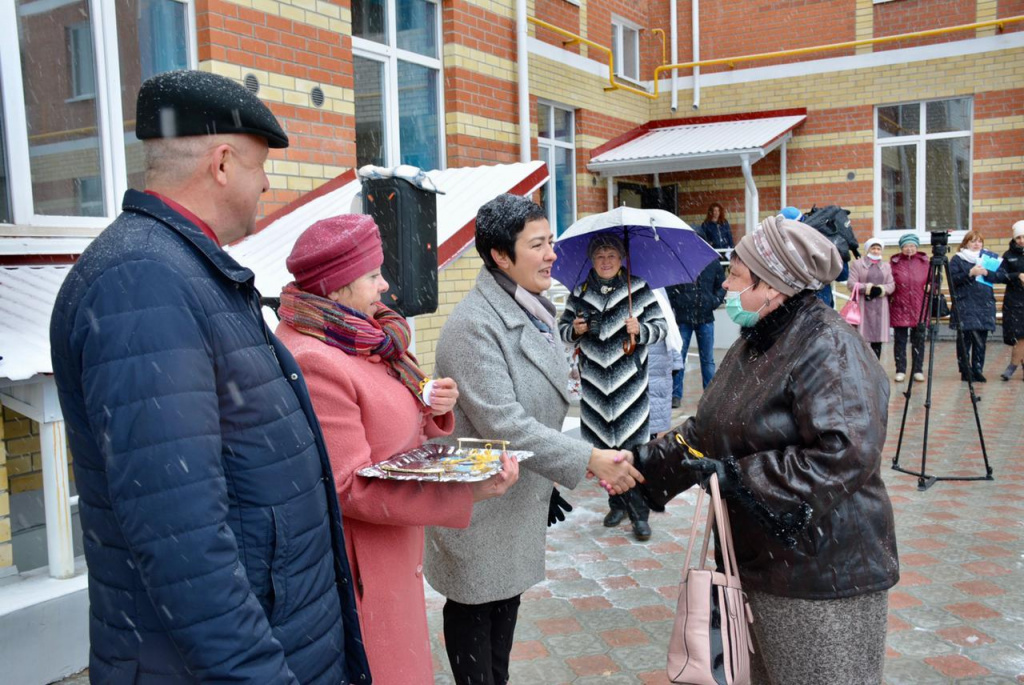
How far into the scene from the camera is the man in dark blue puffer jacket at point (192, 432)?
136cm

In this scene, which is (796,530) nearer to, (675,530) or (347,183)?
(675,530)

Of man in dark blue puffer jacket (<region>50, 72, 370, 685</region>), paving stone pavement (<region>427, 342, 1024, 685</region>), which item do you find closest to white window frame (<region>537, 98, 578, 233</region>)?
paving stone pavement (<region>427, 342, 1024, 685</region>)

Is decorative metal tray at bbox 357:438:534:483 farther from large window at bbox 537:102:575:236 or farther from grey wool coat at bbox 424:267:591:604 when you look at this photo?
large window at bbox 537:102:575:236

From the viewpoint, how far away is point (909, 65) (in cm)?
1523

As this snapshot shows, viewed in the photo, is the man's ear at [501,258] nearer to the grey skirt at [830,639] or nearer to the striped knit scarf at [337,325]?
the striped knit scarf at [337,325]

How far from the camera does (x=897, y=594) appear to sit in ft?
14.5

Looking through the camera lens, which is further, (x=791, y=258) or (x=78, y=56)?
(x=78, y=56)

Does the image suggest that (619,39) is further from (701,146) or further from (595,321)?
(595,321)

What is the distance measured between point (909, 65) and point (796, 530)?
1548 centimetres

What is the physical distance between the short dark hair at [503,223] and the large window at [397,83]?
4.82 m

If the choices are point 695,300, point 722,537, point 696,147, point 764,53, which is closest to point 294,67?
Result: point 722,537

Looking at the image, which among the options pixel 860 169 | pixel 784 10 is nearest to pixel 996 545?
pixel 860 169

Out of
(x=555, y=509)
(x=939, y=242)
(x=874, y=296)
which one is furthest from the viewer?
(x=874, y=296)

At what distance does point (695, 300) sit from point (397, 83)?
13.3 feet
